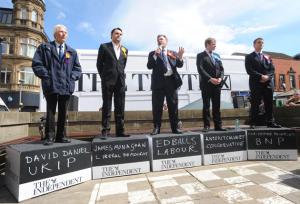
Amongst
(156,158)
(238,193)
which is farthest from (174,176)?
(238,193)

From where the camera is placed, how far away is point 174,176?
4.27m

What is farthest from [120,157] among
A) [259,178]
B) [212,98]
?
[212,98]

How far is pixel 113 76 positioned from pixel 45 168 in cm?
210

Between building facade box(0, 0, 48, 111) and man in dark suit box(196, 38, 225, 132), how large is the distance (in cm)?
2686

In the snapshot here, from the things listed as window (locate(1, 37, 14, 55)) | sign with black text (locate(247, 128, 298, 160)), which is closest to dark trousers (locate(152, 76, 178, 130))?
sign with black text (locate(247, 128, 298, 160))

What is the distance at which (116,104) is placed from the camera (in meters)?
5.16

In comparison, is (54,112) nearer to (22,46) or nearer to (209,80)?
(209,80)

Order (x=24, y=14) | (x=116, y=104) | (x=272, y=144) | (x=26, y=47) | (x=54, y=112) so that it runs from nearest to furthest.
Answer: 1. (x=54, y=112)
2. (x=116, y=104)
3. (x=272, y=144)
4. (x=26, y=47)
5. (x=24, y=14)

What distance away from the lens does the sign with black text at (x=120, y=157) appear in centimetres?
437

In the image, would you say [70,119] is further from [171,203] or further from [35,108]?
[35,108]

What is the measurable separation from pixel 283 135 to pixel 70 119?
6.10 meters

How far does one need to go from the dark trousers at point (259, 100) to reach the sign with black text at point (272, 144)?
0.61 meters

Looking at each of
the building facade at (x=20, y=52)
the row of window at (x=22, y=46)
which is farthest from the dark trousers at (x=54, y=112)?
the row of window at (x=22, y=46)

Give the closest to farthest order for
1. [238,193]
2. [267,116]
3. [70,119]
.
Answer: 1. [238,193]
2. [267,116]
3. [70,119]
